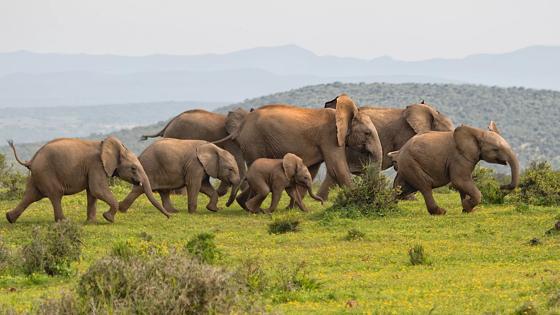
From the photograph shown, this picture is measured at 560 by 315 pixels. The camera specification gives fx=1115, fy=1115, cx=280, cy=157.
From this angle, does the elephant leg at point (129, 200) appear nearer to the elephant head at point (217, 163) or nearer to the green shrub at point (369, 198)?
the elephant head at point (217, 163)

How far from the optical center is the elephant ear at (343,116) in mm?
28022

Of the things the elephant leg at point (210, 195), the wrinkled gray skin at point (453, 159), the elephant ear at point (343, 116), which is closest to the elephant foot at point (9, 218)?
the elephant leg at point (210, 195)

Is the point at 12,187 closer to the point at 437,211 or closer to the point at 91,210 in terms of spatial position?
the point at 91,210

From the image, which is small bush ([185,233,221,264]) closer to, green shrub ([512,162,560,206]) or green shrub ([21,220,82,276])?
green shrub ([21,220,82,276])

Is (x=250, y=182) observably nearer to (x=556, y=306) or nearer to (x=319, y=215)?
(x=319, y=215)

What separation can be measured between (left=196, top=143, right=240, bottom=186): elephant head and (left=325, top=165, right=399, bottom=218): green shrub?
2.93 meters

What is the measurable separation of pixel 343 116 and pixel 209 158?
3723 mm

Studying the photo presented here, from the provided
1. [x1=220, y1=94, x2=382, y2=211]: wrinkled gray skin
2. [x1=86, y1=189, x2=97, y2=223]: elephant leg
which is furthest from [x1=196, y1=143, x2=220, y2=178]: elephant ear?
[x1=86, y1=189, x2=97, y2=223]: elephant leg

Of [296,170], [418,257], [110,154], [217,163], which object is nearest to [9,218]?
→ [110,154]

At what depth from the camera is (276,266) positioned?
18234 millimetres

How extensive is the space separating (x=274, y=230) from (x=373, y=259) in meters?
4.25

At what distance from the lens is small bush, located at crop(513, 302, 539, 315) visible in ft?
42.0

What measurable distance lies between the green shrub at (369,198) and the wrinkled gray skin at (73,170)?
4.46 metres

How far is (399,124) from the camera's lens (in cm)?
3158
